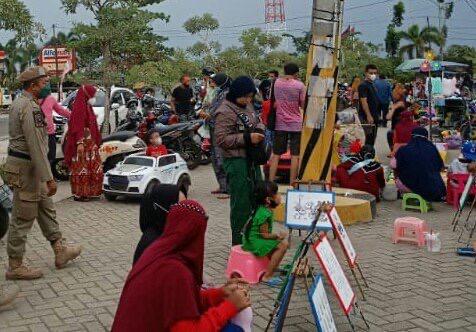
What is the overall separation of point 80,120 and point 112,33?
733cm

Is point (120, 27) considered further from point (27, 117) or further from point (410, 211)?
point (27, 117)

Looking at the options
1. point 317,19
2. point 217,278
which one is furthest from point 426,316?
point 317,19

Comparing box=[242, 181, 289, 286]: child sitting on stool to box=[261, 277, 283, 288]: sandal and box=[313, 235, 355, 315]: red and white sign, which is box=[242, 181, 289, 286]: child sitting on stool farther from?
box=[313, 235, 355, 315]: red and white sign

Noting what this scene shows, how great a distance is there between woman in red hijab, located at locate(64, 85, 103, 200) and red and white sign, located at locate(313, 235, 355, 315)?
630 centimetres

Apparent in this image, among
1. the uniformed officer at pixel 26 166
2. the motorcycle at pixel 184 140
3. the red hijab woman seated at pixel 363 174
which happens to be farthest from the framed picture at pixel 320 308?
the motorcycle at pixel 184 140

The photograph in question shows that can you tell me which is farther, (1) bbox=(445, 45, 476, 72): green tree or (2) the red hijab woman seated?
(1) bbox=(445, 45, 476, 72): green tree

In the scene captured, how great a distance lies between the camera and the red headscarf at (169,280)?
308 centimetres

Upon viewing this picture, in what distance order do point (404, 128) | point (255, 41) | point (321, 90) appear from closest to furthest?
point (321, 90) < point (404, 128) < point (255, 41)

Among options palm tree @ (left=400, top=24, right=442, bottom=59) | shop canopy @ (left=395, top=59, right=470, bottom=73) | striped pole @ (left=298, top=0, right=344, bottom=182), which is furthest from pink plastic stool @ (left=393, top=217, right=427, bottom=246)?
palm tree @ (left=400, top=24, right=442, bottom=59)

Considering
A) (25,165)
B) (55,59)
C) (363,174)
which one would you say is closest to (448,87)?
(363,174)

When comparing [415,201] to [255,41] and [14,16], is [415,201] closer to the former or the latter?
[14,16]

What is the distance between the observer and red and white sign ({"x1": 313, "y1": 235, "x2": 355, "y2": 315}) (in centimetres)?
454

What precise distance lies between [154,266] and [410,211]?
733 centimetres

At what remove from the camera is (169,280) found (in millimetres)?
3080
